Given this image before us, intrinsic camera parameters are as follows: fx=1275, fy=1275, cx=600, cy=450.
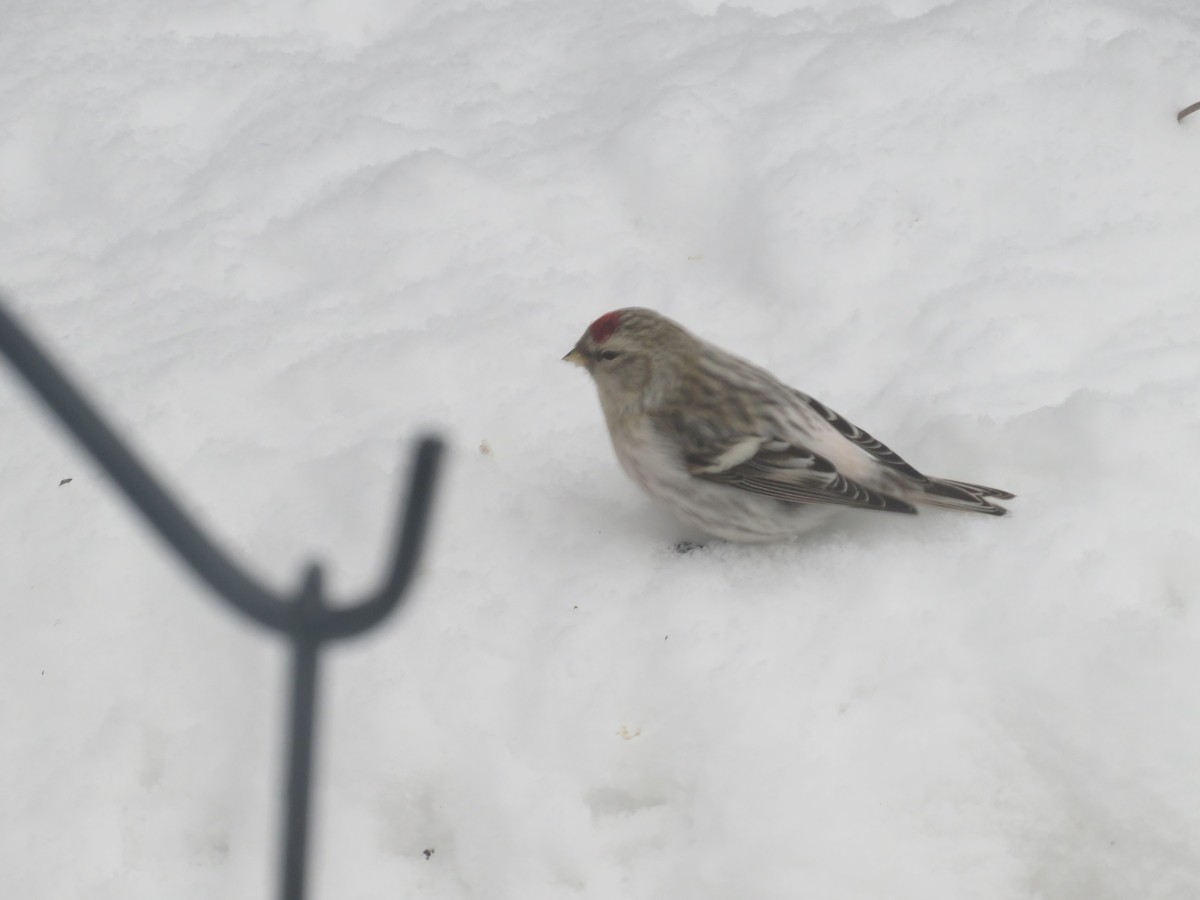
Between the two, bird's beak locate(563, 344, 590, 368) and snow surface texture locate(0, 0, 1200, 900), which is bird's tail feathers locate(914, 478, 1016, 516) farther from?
bird's beak locate(563, 344, 590, 368)

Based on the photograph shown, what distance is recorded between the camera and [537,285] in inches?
141

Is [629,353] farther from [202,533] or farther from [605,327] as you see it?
[202,533]

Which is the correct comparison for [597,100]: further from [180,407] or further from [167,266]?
[180,407]

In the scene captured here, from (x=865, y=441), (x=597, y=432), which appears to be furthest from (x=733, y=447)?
(x=597, y=432)

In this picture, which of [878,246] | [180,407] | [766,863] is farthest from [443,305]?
[766,863]

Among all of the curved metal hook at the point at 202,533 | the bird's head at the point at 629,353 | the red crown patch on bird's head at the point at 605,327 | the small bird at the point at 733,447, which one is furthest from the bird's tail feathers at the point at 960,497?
the curved metal hook at the point at 202,533

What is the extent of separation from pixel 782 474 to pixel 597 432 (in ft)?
2.13

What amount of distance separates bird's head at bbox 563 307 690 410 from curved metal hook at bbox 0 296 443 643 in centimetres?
207

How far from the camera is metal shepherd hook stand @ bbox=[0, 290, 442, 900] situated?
850 mm

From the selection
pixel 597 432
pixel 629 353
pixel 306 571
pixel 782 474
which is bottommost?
pixel 597 432

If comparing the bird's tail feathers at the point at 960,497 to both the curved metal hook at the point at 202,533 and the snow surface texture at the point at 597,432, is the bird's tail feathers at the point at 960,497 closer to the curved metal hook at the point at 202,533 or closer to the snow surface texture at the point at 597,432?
the snow surface texture at the point at 597,432

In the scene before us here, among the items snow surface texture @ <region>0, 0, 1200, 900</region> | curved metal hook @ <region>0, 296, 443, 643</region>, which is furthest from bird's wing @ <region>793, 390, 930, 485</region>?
curved metal hook @ <region>0, 296, 443, 643</region>

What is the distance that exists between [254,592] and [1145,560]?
85.8 inches

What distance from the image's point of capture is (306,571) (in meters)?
0.88
